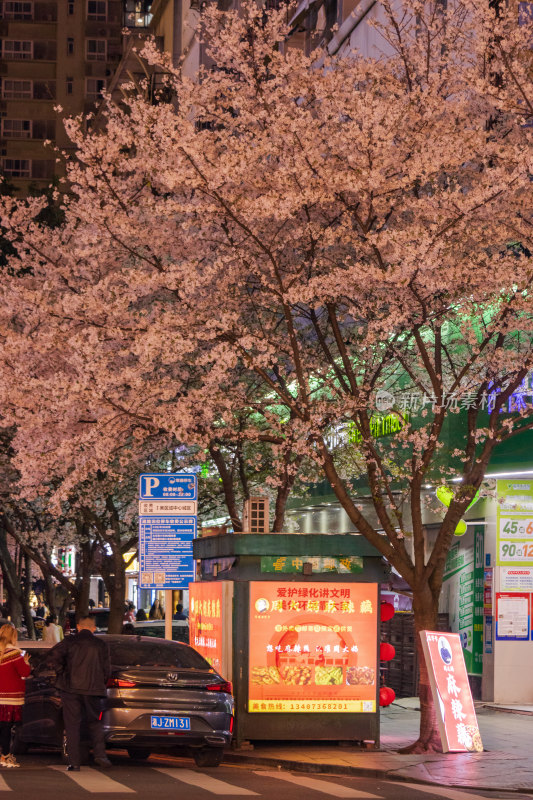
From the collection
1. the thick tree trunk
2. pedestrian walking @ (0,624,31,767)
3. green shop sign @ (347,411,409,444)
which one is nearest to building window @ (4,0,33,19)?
the thick tree trunk

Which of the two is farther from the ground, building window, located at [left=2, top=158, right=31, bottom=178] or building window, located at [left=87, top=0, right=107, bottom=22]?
building window, located at [left=87, top=0, right=107, bottom=22]

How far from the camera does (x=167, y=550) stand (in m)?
19.4

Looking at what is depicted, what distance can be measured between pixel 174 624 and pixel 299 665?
42.3 feet

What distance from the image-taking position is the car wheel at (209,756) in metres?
15.0

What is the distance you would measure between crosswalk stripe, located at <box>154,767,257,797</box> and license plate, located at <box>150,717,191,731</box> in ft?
1.55

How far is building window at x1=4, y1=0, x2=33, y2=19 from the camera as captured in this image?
8138cm

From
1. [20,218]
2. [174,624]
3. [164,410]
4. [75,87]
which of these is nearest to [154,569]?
[164,410]

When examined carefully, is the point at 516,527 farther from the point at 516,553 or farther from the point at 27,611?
the point at 27,611

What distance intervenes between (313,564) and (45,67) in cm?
7008

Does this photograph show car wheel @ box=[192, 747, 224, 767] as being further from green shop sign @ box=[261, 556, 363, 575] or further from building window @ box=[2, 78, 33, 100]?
building window @ box=[2, 78, 33, 100]

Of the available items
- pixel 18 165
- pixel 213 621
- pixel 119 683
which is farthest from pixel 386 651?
pixel 18 165

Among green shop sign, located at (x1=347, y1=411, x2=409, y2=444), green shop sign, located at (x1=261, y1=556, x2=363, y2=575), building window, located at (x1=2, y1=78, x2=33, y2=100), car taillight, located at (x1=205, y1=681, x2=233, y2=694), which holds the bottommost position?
car taillight, located at (x1=205, y1=681, x2=233, y2=694)

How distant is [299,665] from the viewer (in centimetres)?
1648

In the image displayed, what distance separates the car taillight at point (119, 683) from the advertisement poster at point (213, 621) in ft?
7.97
